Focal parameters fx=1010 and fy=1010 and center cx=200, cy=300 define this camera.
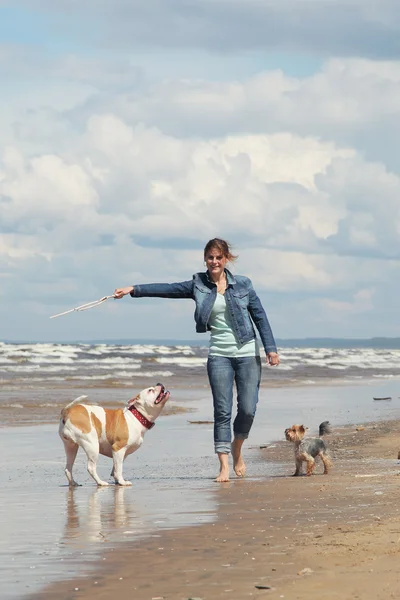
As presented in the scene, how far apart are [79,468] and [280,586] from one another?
250 inches

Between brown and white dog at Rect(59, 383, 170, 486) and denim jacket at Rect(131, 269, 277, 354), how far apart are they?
37.5 inches

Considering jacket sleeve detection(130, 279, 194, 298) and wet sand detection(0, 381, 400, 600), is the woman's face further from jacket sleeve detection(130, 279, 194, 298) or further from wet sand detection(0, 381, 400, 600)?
wet sand detection(0, 381, 400, 600)

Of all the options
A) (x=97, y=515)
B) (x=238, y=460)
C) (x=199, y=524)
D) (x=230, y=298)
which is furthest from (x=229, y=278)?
(x=199, y=524)

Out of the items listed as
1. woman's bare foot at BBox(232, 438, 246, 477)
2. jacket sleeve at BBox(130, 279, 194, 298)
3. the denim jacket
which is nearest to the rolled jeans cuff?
woman's bare foot at BBox(232, 438, 246, 477)

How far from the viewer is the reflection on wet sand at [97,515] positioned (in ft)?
19.9

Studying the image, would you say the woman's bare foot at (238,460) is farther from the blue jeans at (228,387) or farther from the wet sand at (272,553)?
the wet sand at (272,553)

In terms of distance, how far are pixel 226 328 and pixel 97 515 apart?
8.15 feet

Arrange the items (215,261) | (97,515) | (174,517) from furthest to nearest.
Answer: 1. (215,261)
2. (97,515)
3. (174,517)

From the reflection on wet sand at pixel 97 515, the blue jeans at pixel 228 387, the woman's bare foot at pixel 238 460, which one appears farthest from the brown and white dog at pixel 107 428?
the woman's bare foot at pixel 238 460

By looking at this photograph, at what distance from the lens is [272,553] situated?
17.0 ft

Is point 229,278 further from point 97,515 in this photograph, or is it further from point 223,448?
point 97,515

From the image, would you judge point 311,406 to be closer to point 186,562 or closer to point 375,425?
point 375,425

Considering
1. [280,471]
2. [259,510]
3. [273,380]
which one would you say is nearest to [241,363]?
[280,471]

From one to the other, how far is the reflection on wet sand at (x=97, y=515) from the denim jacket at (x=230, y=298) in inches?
65.6
